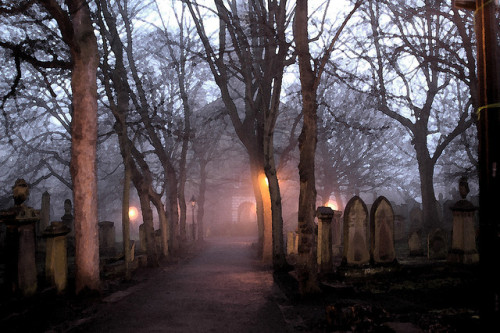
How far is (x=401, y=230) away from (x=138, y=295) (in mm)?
14718

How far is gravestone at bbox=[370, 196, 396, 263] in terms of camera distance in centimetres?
912

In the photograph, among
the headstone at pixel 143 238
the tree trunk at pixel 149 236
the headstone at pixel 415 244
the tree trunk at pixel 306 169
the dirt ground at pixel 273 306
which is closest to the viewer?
Answer: the dirt ground at pixel 273 306

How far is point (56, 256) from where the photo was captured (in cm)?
832

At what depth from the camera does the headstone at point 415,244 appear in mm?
12625

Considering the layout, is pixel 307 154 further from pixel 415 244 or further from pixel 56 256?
pixel 415 244

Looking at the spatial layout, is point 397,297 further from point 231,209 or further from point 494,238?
point 231,209

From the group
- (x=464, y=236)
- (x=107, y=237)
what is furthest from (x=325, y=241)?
(x=107, y=237)

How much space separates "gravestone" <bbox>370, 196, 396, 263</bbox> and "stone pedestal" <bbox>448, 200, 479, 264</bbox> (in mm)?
1341

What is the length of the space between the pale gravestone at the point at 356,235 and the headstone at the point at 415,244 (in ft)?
13.7

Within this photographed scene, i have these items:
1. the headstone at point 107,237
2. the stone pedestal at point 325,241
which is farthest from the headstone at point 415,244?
the headstone at point 107,237

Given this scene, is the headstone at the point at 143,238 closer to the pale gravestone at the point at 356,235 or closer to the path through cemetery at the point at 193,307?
the path through cemetery at the point at 193,307

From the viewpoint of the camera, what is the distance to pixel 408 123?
2069 centimetres

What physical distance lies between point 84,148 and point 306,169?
483cm

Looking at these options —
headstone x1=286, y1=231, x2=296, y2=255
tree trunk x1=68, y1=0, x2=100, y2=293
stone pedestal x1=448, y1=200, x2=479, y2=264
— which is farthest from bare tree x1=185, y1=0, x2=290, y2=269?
stone pedestal x1=448, y1=200, x2=479, y2=264
